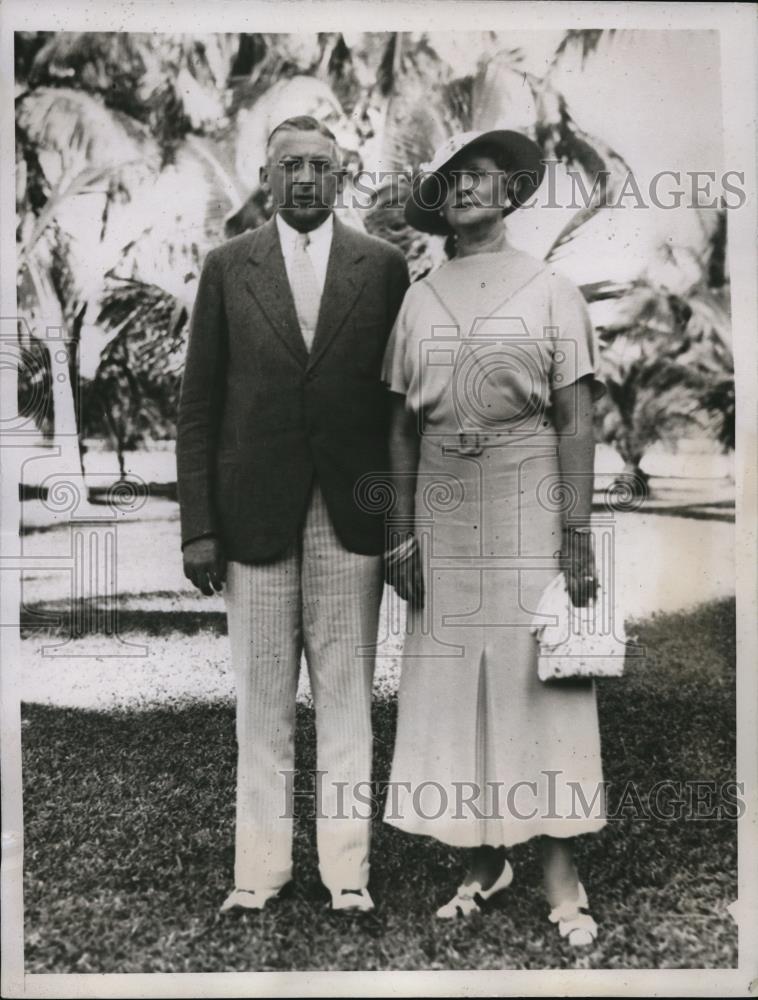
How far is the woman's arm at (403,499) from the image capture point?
280cm

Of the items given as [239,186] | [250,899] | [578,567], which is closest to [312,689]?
[250,899]

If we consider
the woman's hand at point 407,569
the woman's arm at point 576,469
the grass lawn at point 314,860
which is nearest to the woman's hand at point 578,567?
the woman's arm at point 576,469

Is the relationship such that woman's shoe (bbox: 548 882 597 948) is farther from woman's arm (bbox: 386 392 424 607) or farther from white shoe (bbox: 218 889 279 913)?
woman's arm (bbox: 386 392 424 607)

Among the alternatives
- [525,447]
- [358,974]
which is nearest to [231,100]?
[525,447]

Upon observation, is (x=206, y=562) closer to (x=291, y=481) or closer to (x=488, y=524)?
(x=291, y=481)

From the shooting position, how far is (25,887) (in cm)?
296

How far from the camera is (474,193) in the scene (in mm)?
2824

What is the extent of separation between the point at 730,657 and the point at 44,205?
281 centimetres

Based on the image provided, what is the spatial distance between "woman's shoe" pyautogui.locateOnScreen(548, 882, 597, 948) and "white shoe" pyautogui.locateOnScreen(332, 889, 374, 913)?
62cm

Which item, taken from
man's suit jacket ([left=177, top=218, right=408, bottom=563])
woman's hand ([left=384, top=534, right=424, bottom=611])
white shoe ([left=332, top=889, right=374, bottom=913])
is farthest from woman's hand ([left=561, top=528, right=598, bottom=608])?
white shoe ([left=332, top=889, right=374, bottom=913])

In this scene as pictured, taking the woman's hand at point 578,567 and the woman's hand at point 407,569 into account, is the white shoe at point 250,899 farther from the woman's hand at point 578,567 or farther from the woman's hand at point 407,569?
the woman's hand at point 578,567

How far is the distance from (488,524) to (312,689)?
2.60 feet

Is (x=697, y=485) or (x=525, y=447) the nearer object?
A: (x=525, y=447)

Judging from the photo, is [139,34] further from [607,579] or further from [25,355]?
[607,579]
